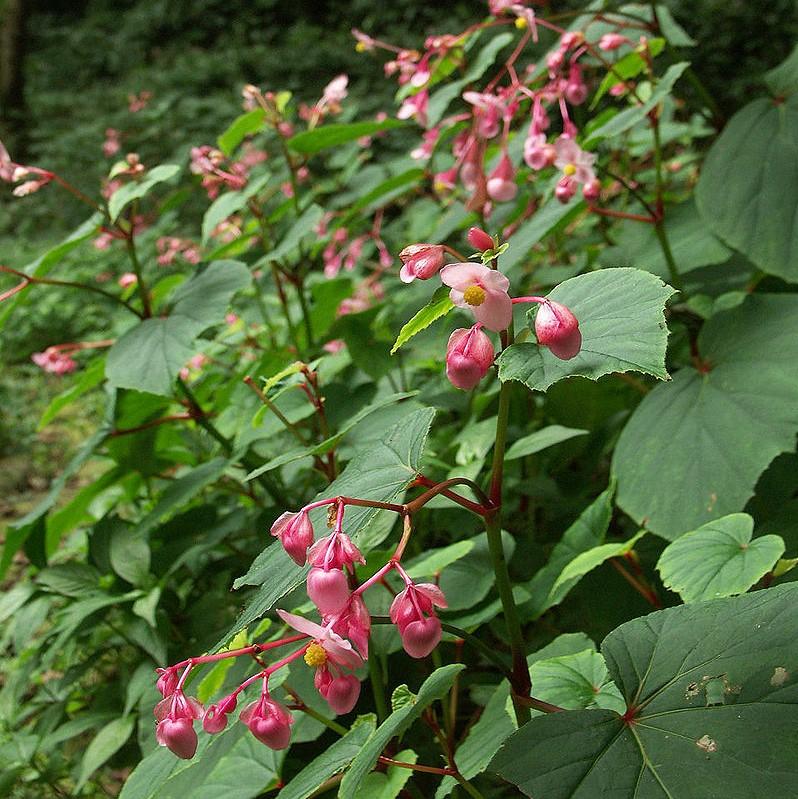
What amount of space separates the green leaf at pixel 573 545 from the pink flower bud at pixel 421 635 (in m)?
0.58

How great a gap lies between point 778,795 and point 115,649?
1679 mm

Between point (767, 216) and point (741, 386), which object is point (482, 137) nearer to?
point (767, 216)

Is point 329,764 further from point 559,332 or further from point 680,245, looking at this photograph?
point 680,245

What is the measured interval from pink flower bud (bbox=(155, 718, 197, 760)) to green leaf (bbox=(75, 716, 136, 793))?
34.8 inches

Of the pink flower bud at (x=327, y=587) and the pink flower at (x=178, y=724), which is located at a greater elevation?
the pink flower bud at (x=327, y=587)

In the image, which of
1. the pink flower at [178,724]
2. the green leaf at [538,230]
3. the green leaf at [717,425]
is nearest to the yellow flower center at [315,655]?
the pink flower at [178,724]

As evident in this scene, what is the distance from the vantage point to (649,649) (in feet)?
2.35

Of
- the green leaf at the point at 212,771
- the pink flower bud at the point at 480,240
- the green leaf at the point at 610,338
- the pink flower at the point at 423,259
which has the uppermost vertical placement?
the pink flower bud at the point at 480,240

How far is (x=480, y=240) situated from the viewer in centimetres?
71

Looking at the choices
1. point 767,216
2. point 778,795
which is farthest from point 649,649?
point 767,216

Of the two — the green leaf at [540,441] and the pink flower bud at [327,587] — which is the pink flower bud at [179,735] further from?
the green leaf at [540,441]

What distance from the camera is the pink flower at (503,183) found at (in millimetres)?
1493

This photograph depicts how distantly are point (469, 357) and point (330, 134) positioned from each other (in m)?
1.30

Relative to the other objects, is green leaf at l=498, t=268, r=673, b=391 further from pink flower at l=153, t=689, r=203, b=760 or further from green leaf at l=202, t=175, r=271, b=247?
green leaf at l=202, t=175, r=271, b=247
